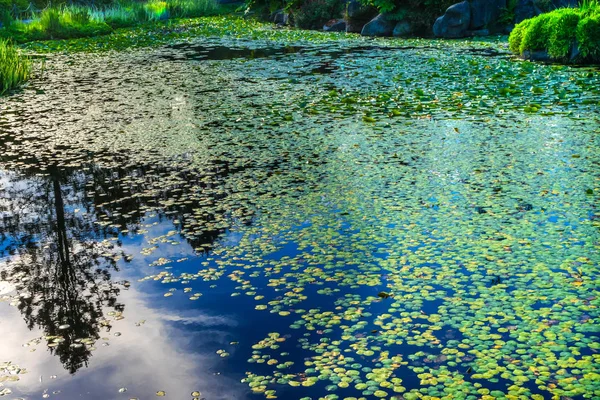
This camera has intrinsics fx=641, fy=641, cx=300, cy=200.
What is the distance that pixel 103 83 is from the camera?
1230 cm

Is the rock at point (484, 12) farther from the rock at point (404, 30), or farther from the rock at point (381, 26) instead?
the rock at point (381, 26)

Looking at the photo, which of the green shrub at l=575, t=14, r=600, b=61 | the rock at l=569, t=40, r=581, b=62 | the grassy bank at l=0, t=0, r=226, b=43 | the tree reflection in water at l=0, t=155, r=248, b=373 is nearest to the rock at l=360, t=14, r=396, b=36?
the rock at l=569, t=40, r=581, b=62

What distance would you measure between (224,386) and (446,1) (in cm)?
1803

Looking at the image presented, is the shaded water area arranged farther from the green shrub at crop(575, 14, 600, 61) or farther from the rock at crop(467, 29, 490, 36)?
the rock at crop(467, 29, 490, 36)

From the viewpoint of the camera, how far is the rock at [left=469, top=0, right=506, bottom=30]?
18578 mm

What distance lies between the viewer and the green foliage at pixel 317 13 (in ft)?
75.9

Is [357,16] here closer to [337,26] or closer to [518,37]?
[337,26]

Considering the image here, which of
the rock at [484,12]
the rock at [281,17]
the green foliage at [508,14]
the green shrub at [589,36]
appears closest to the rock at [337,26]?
the rock at [281,17]

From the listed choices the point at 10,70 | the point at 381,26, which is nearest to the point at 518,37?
the point at 381,26

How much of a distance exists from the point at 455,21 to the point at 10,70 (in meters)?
12.1

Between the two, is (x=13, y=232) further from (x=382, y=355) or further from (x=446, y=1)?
(x=446, y=1)

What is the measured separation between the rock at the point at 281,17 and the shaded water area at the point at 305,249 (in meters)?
16.7

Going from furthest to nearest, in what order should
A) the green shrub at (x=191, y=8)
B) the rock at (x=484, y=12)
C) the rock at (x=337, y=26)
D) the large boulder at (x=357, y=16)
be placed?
the green shrub at (x=191, y=8)
the rock at (x=337, y=26)
the large boulder at (x=357, y=16)
the rock at (x=484, y=12)

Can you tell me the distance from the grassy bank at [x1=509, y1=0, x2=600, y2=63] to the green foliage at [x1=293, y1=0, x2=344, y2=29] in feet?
33.0
